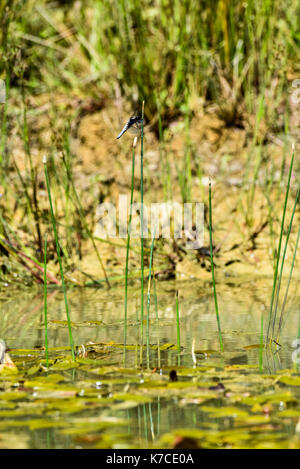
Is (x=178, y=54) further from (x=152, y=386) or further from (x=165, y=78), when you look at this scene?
(x=152, y=386)

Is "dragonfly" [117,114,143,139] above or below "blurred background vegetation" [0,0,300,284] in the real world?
below

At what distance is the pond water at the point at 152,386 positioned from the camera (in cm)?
144

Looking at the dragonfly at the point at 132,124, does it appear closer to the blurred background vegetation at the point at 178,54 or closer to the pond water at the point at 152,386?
the pond water at the point at 152,386

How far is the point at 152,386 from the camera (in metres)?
1.71

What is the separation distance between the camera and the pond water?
1.44m

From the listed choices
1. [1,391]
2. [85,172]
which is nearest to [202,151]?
[85,172]

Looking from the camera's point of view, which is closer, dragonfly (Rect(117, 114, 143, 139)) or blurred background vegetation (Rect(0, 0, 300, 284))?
dragonfly (Rect(117, 114, 143, 139))

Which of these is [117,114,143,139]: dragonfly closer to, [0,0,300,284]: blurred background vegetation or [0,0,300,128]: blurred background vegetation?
[0,0,300,284]: blurred background vegetation

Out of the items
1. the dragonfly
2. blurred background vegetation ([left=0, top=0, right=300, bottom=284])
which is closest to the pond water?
the dragonfly

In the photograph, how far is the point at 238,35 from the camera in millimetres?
4227

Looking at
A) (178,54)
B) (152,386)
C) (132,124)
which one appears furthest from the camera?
(178,54)

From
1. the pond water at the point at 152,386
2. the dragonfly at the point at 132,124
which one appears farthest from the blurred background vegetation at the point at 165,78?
the dragonfly at the point at 132,124

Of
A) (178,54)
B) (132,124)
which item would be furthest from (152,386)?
(178,54)
